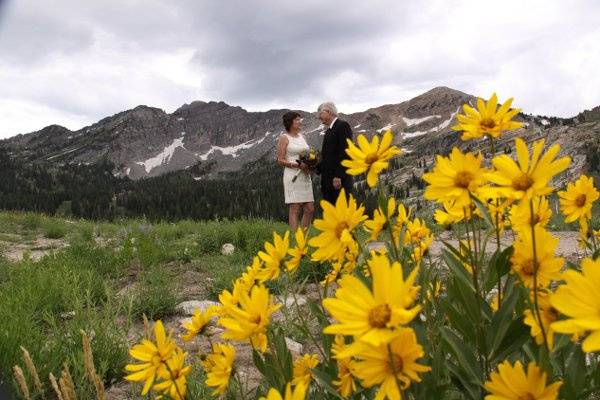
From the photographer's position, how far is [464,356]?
1265 millimetres

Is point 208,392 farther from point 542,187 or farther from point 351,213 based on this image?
point 542,187

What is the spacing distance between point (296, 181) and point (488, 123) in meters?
6.05

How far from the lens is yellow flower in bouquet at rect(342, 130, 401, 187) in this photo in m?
1.44

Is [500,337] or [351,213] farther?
[351,213]

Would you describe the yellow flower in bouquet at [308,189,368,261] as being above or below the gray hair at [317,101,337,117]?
below

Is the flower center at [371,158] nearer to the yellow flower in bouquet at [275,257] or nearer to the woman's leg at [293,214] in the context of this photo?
the yellow flower in bouquet at [275,257]

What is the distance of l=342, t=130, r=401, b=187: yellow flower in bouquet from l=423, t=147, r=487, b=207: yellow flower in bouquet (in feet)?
0.65

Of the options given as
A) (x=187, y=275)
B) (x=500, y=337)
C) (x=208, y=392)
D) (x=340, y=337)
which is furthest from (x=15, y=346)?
(x=187, y=275)

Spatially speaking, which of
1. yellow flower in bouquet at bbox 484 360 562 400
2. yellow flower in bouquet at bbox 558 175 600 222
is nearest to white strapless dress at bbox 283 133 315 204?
yellow flower in bouquet at bbox 558 175 600 222

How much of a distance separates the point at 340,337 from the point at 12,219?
15.6 m

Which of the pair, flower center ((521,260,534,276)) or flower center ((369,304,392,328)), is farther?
flower center ((521,260,534,276))

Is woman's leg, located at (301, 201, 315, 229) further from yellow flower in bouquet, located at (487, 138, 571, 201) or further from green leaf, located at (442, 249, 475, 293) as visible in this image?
yellow flower in bouquet, located at (487, 138, 571, 201)

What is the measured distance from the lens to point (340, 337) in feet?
5.07

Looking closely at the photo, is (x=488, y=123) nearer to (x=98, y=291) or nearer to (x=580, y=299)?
(x=580, y=299)
